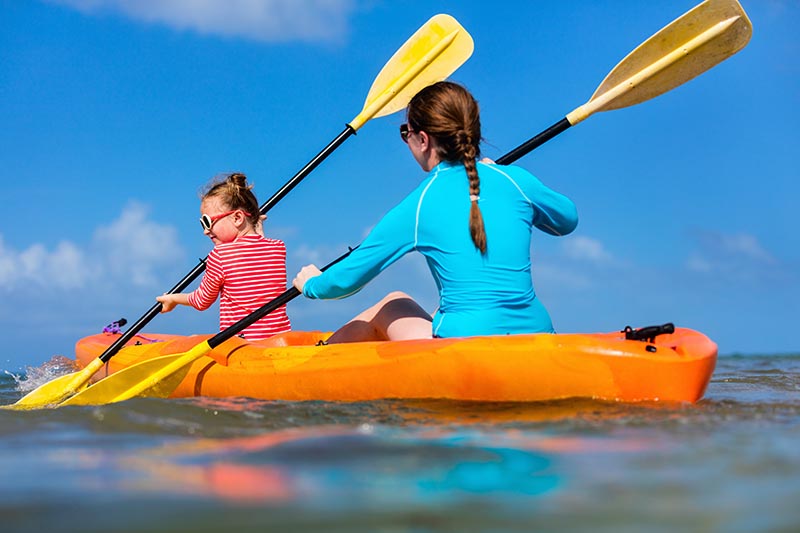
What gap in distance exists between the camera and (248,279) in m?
4.84

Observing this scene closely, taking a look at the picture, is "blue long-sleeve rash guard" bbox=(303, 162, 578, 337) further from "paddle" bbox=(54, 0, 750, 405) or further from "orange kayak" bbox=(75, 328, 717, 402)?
"paddle" bbox=(54, 0, 750, 405)

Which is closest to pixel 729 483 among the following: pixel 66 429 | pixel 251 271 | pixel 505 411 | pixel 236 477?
pixel 236 477

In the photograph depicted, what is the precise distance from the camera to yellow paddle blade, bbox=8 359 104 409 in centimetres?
446

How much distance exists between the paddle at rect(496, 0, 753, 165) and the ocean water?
221cm

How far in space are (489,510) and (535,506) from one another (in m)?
0.10

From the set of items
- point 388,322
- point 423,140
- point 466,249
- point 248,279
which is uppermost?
point 423,140

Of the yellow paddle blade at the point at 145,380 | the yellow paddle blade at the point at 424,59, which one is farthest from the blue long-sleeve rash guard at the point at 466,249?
the yellow paddle blade at the point at 424,59

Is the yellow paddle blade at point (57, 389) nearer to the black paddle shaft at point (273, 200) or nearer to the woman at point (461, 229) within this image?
the black paddle shaft at point (273, 200)

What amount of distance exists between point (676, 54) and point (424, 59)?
1672 mm

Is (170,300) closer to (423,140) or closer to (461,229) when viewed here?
(423,140)

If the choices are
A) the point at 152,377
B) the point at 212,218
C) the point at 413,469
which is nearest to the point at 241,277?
the point at 212,218

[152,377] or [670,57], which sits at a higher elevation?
[670,57]

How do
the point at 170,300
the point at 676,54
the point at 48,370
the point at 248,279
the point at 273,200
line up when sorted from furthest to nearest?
the point at 48,370 → the point at 273,200 → the point at 170,300 → the point at 248,279 → the point at 676,54

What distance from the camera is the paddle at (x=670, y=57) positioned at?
4676 millimetres
